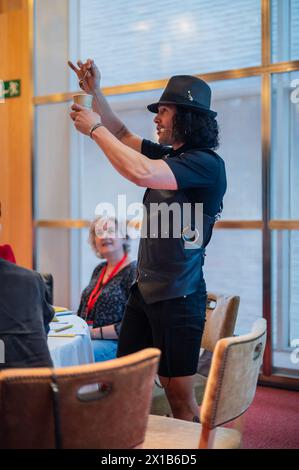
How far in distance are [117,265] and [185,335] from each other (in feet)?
4.36

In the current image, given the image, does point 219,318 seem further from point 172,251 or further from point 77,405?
point 77,405

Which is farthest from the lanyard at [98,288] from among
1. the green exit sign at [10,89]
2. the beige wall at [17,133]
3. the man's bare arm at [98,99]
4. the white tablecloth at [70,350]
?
the green exit sign at [10,89]

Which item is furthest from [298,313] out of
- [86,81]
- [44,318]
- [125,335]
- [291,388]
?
[44,318]

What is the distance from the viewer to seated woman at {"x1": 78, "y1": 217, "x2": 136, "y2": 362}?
2732 mm

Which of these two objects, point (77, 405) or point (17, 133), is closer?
point (77, 405)

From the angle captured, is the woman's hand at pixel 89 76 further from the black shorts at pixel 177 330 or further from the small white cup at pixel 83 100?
the black shorts at pixel 177 330

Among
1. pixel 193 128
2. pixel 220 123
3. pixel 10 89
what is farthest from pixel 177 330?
pixel 10 89

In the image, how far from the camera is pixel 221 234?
364 cm

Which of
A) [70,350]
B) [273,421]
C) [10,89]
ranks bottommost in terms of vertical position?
[273,421]

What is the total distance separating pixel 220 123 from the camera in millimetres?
3619

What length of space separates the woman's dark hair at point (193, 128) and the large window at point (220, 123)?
5.24 ft

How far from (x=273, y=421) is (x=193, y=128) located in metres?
1.74

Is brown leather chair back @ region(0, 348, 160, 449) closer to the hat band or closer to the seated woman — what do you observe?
the hat band

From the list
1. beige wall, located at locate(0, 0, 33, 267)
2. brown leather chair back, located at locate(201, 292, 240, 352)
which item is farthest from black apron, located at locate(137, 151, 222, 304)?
beige wall, located at locate(0, 0, 33, 267)
